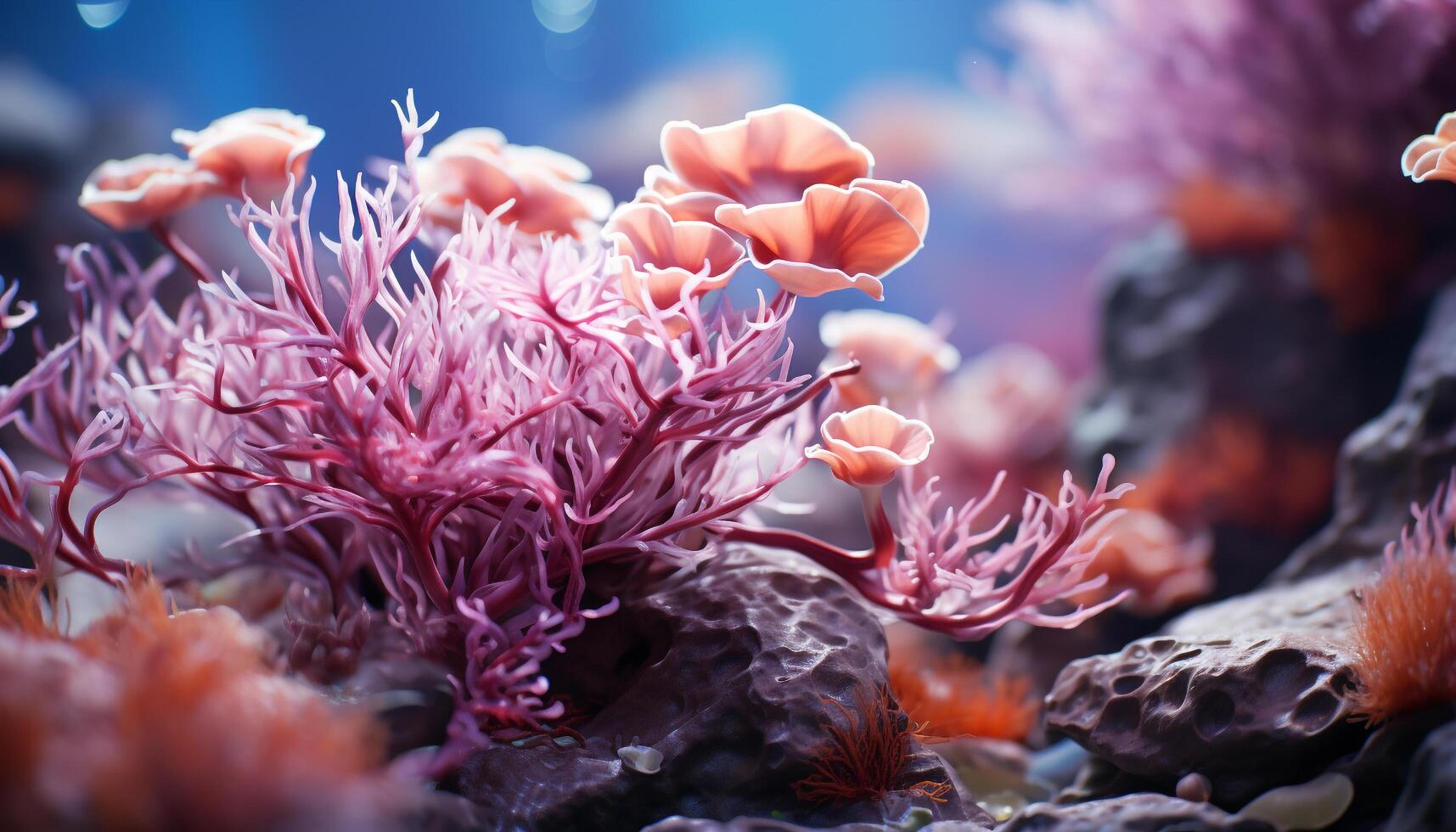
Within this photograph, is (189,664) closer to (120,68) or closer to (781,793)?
(781,793)

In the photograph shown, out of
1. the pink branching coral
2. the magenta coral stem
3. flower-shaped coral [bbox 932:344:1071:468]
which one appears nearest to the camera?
the pink branching coral

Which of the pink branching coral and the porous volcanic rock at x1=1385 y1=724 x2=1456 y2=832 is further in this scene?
the pink branching coral

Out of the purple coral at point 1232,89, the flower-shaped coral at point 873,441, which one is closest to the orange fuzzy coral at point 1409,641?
the flower-shaped coral at point 873,441

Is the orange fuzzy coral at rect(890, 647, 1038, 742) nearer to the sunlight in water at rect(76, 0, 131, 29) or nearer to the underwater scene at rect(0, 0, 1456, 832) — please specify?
the underwater scene at rect(0, 0, 1456, 832)

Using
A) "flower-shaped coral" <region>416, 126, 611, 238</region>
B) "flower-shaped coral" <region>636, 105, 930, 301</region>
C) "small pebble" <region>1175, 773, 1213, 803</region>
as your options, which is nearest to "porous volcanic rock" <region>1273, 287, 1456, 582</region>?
"small pebble" <region>1175, 773, 1213, 803</region>

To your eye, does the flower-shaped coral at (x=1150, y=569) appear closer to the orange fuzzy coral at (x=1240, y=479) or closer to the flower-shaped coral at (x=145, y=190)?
the orange fuzzy coral at (x=1240, y=479)

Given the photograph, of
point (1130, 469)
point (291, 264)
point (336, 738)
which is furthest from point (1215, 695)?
point (1130, 469)
